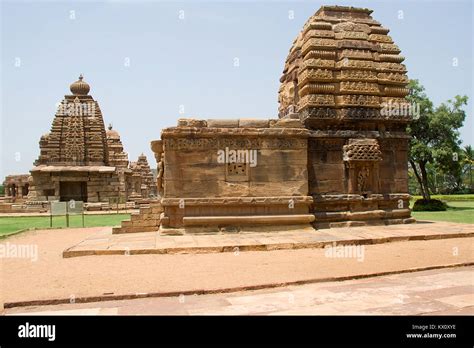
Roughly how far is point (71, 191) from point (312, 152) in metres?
27.2

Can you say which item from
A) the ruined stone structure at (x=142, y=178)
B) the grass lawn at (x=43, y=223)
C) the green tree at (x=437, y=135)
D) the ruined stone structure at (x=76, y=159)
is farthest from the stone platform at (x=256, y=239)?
the ruined stone structure at (x=142, y=178)

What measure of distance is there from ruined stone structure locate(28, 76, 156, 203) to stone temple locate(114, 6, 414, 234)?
78.2 ft

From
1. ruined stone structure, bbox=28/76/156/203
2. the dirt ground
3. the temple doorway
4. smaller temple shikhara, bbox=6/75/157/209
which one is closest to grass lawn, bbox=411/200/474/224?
the dirt ground

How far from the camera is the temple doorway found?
34.4 m

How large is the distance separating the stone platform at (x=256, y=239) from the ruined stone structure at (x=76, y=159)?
2444 cm

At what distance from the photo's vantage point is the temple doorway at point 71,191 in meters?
34.4

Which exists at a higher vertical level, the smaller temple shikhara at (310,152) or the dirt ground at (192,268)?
the smaller temple shikhara at (310,152)

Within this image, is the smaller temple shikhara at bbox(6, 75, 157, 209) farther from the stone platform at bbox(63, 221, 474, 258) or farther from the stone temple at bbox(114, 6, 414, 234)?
the stone platform at bbox(63, 221, 474, 258)

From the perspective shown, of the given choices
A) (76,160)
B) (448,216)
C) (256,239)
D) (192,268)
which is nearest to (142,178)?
(76,160)

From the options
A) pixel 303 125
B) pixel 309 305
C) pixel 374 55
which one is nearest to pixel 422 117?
pixel 374 55

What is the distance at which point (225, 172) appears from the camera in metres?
11.0

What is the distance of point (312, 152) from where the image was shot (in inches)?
476

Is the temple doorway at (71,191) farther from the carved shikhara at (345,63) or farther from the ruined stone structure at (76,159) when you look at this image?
the carved shikhara at (345,63)

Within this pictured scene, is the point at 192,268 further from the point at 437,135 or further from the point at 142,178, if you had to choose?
the point at 142,178
